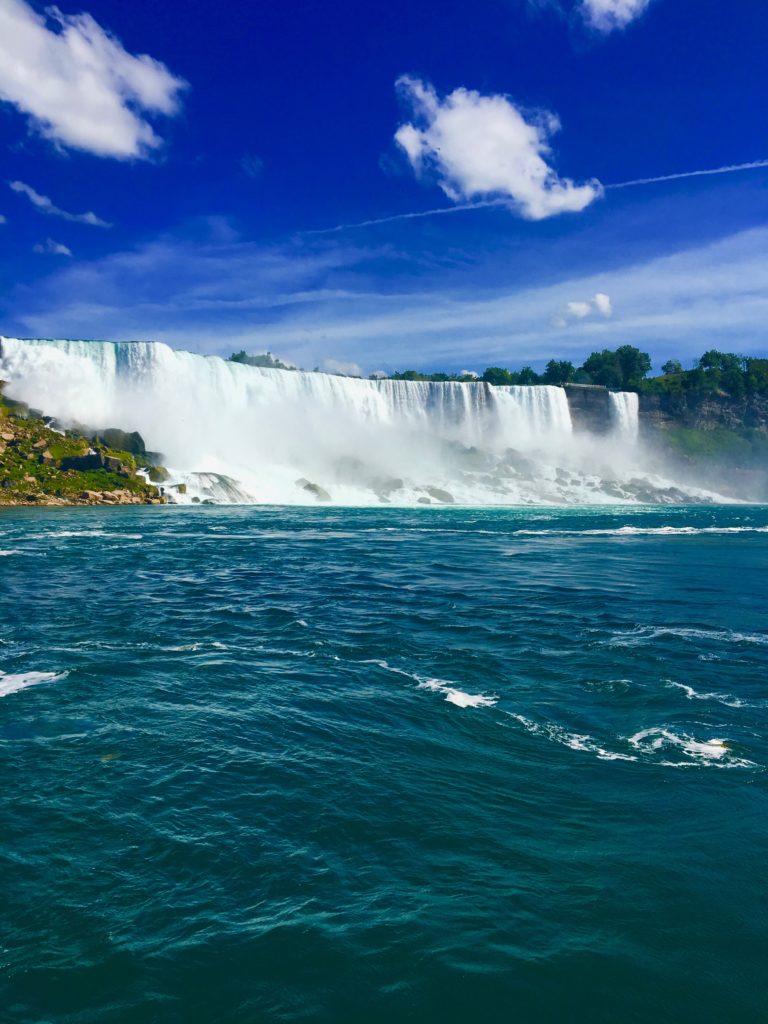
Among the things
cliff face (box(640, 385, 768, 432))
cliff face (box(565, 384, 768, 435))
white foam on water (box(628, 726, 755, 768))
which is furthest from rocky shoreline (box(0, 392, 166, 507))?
cliff face (box(640, 385, 768, 432))

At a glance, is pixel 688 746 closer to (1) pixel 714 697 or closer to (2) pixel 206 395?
(1) pixel 714 697

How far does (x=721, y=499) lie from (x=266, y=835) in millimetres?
118569

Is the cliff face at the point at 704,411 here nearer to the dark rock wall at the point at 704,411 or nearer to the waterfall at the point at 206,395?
the dark rock wall at the point at 704,411

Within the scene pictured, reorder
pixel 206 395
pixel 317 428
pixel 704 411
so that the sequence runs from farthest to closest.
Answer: pixel 704 411 < pixel 317 428 < pixel 206 395

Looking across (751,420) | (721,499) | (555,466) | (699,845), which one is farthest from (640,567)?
(751,420)

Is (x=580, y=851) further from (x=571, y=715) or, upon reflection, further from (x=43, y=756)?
(x=43, y=756)

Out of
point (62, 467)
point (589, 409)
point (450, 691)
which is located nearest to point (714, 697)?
point (450, 691)

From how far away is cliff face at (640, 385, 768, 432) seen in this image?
421ft

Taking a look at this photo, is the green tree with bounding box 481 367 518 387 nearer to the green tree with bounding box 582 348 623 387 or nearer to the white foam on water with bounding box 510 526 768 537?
the green tree with bounding box 582 348 623 387

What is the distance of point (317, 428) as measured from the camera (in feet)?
299

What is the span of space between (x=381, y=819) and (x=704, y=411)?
140m

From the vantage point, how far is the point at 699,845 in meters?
6.29

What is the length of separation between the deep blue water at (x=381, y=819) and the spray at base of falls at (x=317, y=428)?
57839mm

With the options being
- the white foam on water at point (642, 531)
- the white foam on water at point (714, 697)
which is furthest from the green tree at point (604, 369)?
the white foam on water at point (714, 697)
